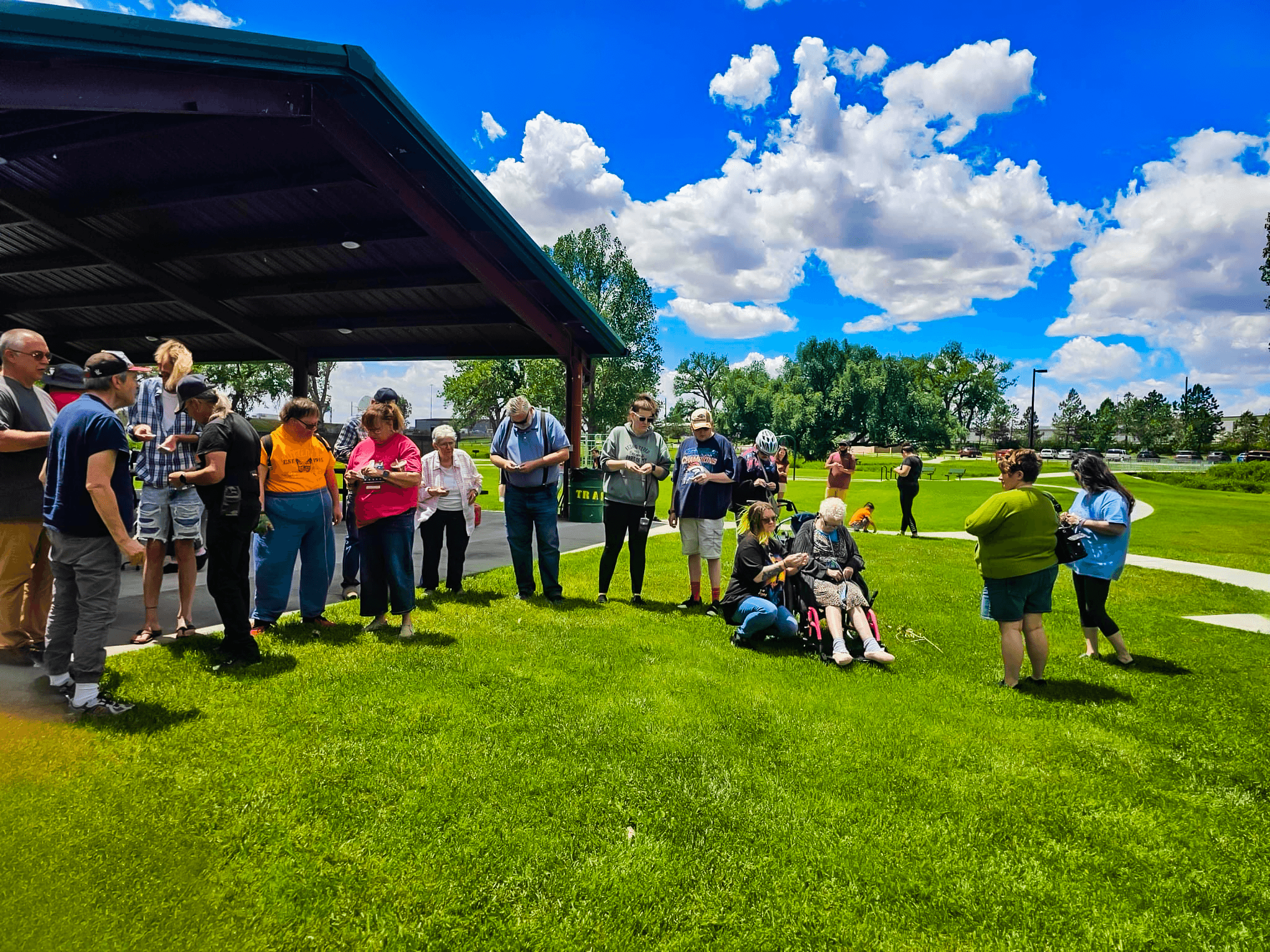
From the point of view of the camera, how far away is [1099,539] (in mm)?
5371

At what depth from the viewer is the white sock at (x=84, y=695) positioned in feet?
11.9

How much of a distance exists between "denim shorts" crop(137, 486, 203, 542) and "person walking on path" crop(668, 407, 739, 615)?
167 inches

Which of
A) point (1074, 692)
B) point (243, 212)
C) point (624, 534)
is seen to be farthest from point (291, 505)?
point (243, 212)

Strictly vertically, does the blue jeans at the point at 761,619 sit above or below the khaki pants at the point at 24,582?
below

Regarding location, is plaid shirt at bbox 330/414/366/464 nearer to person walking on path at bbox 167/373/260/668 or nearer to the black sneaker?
person walking on path at bbox 167/373/260/668

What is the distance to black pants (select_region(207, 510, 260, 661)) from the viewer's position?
4422 mm

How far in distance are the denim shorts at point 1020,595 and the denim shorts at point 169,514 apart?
6.22m

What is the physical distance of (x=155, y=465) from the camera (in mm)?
5059

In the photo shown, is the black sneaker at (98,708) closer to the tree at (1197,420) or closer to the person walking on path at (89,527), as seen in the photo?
the person walking on path at (89,527)

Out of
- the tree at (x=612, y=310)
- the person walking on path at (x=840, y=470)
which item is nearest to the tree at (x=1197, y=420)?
the tree at (x=612, y=310)

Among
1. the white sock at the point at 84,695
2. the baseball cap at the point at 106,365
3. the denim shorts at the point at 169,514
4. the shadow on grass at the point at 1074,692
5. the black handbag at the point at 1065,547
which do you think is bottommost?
the shadow on grass at the point at 1074,692

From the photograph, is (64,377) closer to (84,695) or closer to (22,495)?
(22,495)

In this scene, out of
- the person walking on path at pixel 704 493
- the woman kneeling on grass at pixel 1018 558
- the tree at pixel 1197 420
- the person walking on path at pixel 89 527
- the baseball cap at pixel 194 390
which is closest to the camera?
the person walking on path at pixel 89 527

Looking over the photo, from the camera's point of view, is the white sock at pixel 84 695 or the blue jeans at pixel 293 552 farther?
the blue jeans at pixel 293 552
